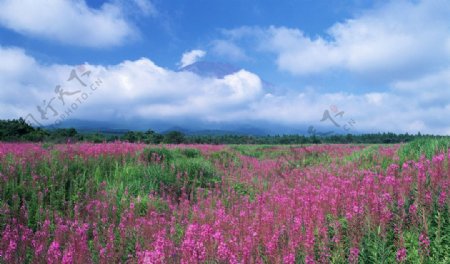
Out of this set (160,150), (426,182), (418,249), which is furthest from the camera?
(160,150)

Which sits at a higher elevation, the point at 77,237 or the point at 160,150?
the point at 160,150

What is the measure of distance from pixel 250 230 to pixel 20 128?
32.6 meters

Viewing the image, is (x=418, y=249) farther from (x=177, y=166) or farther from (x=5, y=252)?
(x=177, y=166)

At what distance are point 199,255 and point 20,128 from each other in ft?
109

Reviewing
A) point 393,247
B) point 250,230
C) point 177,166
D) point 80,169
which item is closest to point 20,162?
point 80,169

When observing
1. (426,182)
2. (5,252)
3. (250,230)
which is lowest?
(5,252)

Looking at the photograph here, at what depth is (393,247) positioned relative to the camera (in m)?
4.45

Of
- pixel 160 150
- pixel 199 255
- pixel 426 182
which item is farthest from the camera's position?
pixel 160 150

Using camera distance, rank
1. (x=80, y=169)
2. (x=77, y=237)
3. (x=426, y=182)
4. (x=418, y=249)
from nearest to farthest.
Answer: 1. (x=418, y=249)
2. (x=77, y=237)
3. (x=426, y=182)
4. (x=80, y=169)

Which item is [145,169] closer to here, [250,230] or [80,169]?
[80,169]

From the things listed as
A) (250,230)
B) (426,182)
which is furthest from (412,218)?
(250,230)

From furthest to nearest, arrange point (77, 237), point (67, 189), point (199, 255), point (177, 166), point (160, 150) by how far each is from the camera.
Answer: point (160, 150) → point (177, 166) → point (67, 189) → point (77, 237) → point (199, 255)

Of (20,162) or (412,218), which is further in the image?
(20,162)

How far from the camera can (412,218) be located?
15.0 ft
